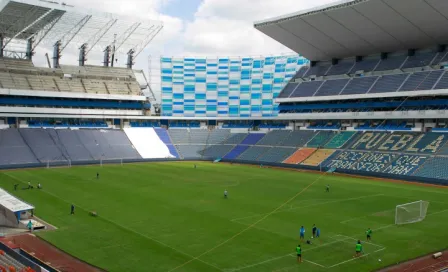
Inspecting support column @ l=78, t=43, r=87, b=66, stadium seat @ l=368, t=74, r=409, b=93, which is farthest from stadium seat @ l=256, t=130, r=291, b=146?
support column @ l=78, t=43, r=87, b=66

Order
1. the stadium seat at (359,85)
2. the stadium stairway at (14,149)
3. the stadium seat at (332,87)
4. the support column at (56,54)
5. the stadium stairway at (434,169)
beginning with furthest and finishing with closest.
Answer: the support column at (56,54)
the stadium seat at (332,87)
the stadium seat at (359,85)
the stadium stairway at (14,149)
the stadium stairway at (434,169)

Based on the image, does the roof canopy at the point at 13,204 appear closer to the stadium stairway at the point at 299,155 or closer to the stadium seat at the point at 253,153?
the stadium stairway at the point at 299,155

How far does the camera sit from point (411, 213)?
3194cm

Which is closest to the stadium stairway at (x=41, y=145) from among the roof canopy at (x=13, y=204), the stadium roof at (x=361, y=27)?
the roof canopy at (x=13, y=204)

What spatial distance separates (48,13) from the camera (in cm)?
6531

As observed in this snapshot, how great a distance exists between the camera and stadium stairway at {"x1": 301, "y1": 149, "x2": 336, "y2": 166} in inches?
2537

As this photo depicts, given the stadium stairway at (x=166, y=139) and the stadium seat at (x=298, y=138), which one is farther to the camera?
the stadium stairway at (x=166, y=139)

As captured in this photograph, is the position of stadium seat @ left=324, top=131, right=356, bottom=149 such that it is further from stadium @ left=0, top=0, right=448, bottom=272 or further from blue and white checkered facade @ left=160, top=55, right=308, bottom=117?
blue and white checkered facade @ left=160, top=55, right=308, bottom=117

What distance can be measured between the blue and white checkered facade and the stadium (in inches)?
12.5

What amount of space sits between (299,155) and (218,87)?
3117 cm

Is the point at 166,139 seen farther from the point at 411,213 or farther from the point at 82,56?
the point at 411,213

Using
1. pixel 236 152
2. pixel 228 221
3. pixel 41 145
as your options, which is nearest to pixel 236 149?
pixel 236 152

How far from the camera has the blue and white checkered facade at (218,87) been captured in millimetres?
91688

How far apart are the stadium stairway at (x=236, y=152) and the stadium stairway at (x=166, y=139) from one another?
9996 mm
